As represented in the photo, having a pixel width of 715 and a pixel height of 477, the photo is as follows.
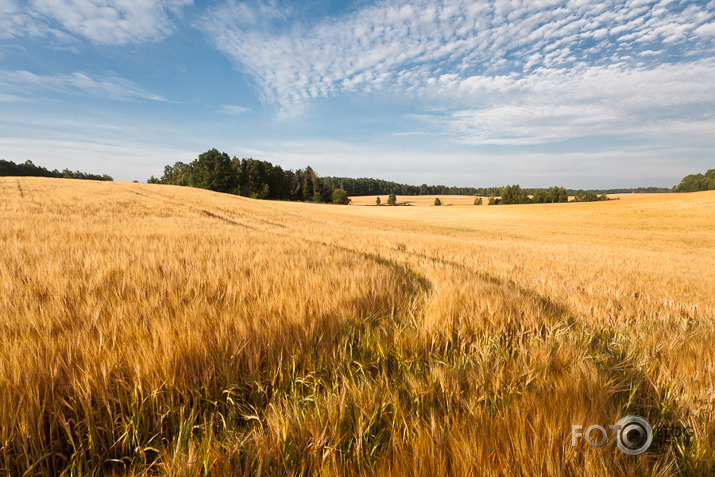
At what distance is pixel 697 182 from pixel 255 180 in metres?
141

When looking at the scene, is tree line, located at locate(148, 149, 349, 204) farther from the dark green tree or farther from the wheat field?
the wheat field

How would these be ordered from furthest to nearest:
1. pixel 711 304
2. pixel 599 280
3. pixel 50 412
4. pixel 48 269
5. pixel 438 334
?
pixel 599 280 → pixel 711 304 → pixel 48 269 → pixel 438 334 → pixel 50 412

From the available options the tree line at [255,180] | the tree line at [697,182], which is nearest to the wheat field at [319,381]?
the tree line at [255,180]

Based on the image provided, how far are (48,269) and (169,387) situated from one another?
246cm

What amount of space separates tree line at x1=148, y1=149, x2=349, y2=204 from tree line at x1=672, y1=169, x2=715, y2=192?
11305cm

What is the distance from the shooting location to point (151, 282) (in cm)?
233

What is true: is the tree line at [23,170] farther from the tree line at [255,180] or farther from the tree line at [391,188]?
the tree line at [391,188]

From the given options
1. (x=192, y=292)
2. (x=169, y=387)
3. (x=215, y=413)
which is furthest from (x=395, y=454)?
(x=192, y=292)

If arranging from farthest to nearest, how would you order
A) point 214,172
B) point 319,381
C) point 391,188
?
point 391,188
point 214,172
point 319,381

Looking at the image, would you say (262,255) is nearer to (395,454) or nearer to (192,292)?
(192,292)

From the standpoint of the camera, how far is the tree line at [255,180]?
7550 centimetres

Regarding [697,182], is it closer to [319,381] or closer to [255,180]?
[255,180]

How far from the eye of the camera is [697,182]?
307ft

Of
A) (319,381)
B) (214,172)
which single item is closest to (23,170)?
(214,172)
